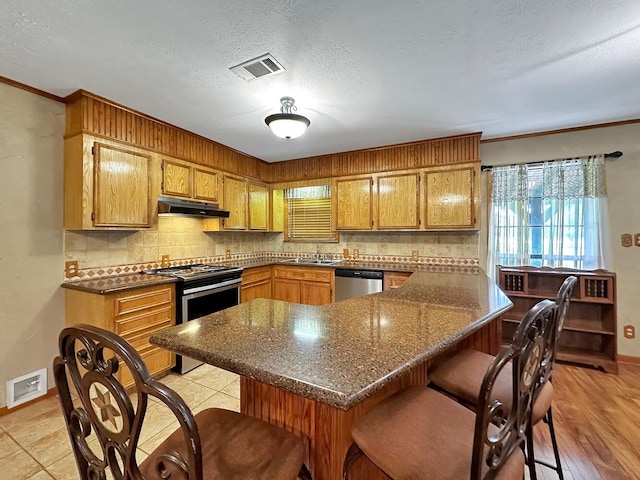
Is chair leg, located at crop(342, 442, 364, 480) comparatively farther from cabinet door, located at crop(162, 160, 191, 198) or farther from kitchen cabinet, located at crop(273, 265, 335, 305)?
cabinet door, located at crop(162, 160, 191, 198)

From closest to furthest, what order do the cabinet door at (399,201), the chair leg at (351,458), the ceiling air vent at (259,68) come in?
1. the chair leg at (351,458)
2. the ceiling air vent at (259,68)
3. the cabinet door at (399,201)

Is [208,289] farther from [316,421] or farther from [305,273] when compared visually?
[316,421]

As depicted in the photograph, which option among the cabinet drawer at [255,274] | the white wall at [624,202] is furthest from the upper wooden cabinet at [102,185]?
the white wall at [624,202]

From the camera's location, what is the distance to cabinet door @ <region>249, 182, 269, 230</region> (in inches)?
166

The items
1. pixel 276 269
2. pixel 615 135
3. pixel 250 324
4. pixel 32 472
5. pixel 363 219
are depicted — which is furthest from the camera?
pixel 276 269

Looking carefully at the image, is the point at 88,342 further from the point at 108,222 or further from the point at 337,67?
the point at 108,222

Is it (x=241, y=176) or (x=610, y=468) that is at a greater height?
(x=241, y=176)

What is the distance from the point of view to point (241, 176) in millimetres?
4051

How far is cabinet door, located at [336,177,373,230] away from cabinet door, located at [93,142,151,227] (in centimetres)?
A: 228

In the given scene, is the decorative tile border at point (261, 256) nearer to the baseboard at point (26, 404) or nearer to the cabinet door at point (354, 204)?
the cabinet door at point (354, 204)

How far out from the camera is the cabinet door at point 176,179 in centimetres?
303

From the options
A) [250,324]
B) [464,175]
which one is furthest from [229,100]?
[464,175]

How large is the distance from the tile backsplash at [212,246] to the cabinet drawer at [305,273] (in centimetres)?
63

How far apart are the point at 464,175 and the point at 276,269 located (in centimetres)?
267
